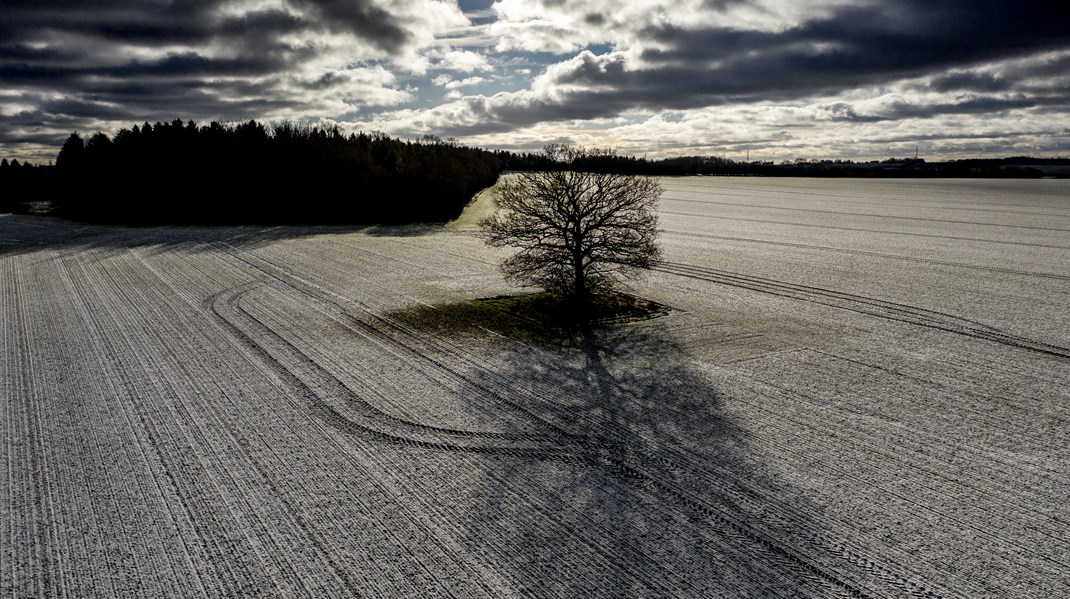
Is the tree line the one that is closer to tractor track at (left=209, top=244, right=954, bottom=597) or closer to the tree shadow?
tractor track at (left=209, top=244, right=954, bottom=597)

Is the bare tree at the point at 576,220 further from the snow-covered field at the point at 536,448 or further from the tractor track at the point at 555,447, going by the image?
the tractor track at the point at 555,447

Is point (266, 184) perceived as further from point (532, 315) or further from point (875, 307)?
point (875, 307)

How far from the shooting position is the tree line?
6288 centimetres

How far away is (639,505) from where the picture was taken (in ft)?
32.9

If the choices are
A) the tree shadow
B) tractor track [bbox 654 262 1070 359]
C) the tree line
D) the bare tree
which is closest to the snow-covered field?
the tree shadow

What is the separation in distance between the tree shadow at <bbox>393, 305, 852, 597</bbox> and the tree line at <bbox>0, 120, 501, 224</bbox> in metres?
50.1

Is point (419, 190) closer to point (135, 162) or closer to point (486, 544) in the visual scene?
point (135, 162)

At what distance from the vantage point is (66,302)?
85.0 ft

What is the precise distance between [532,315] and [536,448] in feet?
36.7

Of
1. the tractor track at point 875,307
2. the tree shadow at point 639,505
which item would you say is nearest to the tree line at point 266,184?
the tractor track at point 875,307

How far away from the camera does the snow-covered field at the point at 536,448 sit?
855 centimetres

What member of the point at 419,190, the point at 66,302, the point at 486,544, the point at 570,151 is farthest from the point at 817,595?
the point at 419,190

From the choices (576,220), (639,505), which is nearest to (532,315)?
(576,220)

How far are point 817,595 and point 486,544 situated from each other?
4.33 meters
